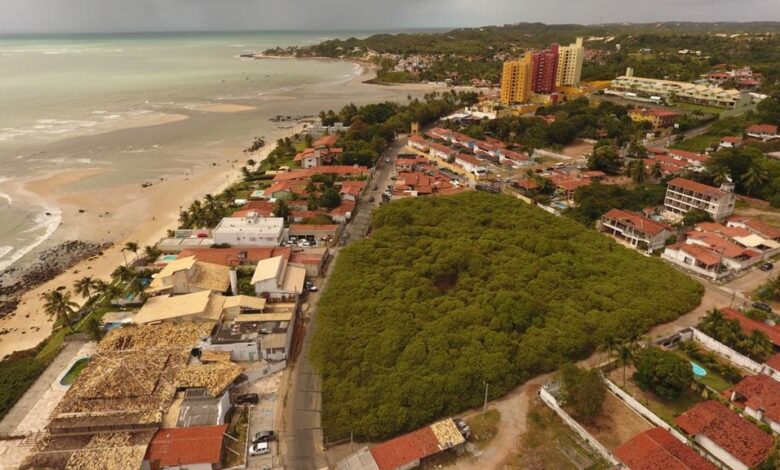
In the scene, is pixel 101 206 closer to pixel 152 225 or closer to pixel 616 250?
pixel 152 225

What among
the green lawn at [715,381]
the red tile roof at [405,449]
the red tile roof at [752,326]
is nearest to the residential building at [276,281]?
the red tile roof at [405,449]

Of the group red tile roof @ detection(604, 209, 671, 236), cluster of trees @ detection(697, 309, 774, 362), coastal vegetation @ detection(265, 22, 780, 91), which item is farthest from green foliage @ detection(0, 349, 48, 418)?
coastal vegetation @ detection(265, 22, 780, 91)

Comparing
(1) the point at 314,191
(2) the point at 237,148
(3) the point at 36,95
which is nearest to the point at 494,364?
(1) the point at 314,191

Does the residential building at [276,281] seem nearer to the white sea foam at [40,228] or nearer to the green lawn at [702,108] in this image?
the white sea foam at [40,228]

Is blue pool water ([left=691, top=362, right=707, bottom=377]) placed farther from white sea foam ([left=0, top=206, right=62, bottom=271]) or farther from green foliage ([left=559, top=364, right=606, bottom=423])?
white sea foam ([left=0, top=206, right=62, bottom=271])

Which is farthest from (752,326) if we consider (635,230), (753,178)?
(753,178)
